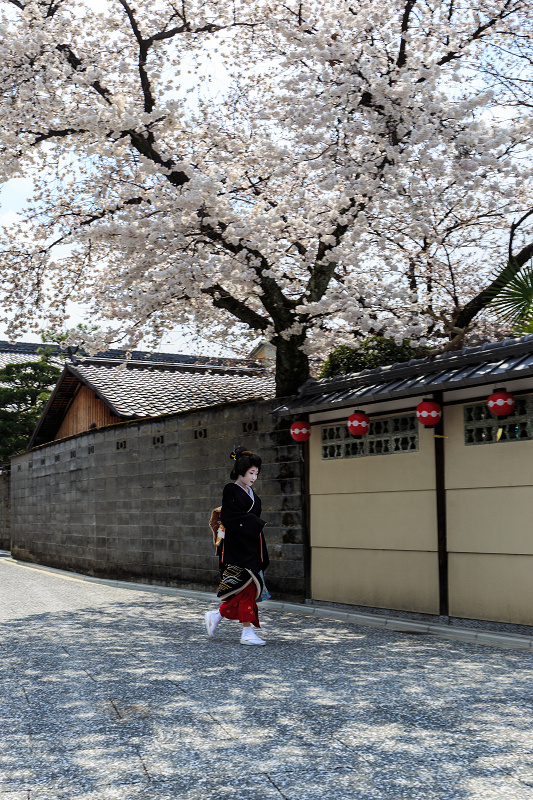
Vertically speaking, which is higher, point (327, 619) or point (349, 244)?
point (349, 244)

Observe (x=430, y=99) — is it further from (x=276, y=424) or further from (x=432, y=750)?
(x=432, y=750)

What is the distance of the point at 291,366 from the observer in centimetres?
1177

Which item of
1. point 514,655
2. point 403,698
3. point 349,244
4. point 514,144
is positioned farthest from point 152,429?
point 403,698

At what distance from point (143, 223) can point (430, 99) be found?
14.3 feet

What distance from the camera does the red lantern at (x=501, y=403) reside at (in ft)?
25.4

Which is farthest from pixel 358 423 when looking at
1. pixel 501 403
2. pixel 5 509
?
pixel 5 509

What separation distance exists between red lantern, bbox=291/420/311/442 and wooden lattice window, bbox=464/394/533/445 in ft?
8.75

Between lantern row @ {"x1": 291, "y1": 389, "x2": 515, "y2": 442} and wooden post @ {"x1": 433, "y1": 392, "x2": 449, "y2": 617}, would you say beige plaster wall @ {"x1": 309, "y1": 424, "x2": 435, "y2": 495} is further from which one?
lantern row @ {"x1": 291, "y1": 389, "x2": 515, "y2": 442}

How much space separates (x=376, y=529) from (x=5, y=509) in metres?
23.8

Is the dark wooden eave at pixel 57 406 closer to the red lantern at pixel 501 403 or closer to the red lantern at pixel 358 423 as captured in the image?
the red lantern at pixel 358 423

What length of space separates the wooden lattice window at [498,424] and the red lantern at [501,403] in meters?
0.15

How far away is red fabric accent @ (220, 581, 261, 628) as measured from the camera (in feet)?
25.6

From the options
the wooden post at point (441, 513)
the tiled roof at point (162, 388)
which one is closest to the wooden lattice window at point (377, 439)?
the wooden post at point (441, 513)

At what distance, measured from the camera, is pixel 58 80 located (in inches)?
452
